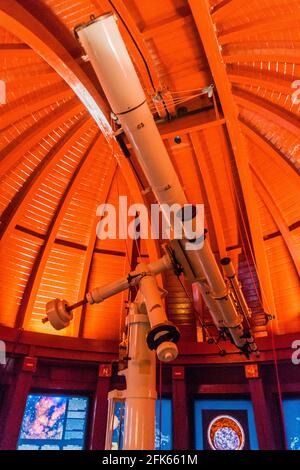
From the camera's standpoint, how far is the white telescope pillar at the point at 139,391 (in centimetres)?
339

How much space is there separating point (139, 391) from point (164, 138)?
540cm

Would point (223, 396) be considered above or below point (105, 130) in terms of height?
below

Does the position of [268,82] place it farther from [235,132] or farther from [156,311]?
[156,311]

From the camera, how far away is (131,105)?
292cm

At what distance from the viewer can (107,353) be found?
9914mm

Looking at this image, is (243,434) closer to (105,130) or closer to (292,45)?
(105,130)

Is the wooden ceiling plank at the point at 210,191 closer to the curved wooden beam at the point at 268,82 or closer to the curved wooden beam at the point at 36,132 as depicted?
the curved wooden beam at the point at 268,82

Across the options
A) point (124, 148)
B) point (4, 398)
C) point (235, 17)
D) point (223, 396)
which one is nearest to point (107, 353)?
point (4, 398)

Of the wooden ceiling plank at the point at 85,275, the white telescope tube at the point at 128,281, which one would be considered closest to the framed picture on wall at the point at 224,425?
the wooden ceiling plank at the point at 85,275

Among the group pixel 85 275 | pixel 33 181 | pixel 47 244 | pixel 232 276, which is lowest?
pixel 232 276

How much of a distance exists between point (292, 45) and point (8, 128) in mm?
6622

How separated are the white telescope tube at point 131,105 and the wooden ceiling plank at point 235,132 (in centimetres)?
330

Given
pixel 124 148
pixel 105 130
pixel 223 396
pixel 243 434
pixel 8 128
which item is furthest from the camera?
pixel 223 396

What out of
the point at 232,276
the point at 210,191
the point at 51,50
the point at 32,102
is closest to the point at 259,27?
the point at 51,50
